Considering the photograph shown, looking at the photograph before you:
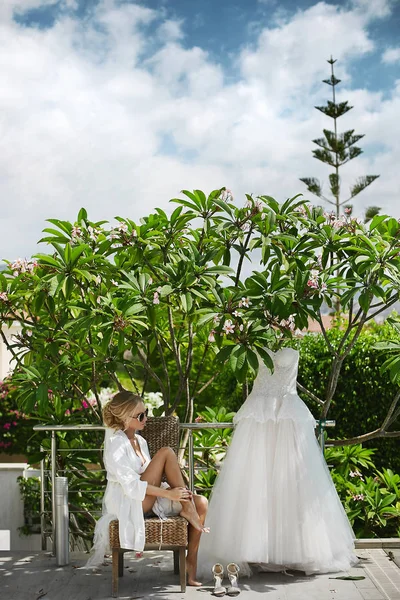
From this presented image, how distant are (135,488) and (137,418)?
1.20ft

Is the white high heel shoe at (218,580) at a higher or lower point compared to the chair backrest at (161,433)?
lower

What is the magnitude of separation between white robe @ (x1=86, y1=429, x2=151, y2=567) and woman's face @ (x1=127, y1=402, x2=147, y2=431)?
74 mm

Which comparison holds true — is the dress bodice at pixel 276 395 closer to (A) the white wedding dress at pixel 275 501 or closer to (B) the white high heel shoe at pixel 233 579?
(A) the white wedding dress at pixel 275 501

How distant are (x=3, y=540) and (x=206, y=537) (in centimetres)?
274

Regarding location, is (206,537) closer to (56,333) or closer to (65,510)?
(65,510)

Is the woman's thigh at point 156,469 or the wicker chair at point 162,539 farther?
the woman's thigh at point 156,469

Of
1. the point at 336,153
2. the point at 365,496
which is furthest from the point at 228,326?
the point at 336,153

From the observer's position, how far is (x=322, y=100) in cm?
2228

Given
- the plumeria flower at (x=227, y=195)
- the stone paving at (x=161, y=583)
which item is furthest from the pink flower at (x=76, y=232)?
the stone paving at (x=161, y=583)

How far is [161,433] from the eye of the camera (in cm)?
436

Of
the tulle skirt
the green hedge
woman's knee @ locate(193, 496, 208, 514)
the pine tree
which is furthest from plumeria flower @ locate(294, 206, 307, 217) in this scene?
the pine tree

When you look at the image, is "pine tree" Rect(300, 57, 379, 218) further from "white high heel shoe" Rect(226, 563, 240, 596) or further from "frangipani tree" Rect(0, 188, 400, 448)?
"white high heel shoe" Rect(226, 563, 240, 596)

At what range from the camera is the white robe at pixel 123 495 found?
151 inches

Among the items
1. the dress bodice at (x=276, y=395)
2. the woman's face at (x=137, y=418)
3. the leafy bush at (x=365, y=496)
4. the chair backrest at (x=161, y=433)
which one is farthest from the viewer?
the leafy bush at (x=365, y=496)
